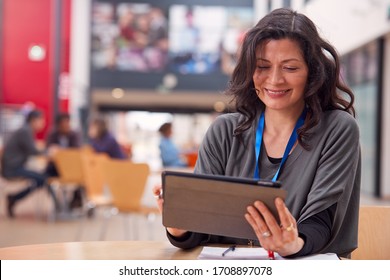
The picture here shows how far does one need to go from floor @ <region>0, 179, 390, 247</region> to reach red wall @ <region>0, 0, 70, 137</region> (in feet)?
30.7

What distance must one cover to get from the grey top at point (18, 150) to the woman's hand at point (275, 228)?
6.65 metres

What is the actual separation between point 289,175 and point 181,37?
20.0 metres

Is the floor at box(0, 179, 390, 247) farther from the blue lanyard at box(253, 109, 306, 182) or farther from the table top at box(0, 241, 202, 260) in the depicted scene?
the table top at box(0, 241, 202, 260)

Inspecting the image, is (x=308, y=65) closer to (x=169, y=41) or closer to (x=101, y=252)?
(x=101, y=252)

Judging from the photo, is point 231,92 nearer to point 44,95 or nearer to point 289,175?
point 289,175

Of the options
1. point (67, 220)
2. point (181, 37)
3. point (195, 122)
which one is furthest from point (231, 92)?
point (195, 122)

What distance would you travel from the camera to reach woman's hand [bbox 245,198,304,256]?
1.35 metres

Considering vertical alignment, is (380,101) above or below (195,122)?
above

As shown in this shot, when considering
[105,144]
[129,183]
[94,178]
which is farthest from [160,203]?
[105,144]

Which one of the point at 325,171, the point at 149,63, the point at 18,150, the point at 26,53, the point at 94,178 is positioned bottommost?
the point at 18,150

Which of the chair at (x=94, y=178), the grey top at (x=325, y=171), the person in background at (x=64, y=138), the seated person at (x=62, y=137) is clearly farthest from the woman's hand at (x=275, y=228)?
the seated person at (x=62, y=137)

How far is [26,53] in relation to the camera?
57.2ft

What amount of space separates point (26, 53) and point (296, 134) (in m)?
16.5

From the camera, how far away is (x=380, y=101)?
10.5 meters
